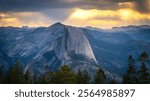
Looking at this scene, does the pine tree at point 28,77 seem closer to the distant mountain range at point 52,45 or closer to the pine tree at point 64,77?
the distant mountain range at point 52,45

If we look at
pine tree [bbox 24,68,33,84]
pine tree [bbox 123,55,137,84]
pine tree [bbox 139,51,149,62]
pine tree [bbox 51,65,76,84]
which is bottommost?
pine tree [bbox 24,68,33,84]

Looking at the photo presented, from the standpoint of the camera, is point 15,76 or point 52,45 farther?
point 52,45

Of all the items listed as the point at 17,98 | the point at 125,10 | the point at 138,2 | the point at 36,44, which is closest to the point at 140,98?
the point at 17,98

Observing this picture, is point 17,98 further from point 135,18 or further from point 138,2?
point 135,18

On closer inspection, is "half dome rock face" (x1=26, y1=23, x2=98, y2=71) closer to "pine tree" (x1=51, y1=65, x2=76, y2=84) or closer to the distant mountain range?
the distant mountain range

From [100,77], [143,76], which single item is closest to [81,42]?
[100,77]

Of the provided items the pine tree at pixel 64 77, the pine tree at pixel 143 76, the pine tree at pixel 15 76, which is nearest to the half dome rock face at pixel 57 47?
the pine tree at pixel 15 76

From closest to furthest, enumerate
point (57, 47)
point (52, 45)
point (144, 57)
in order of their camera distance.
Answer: point (144, 57), point (52, 45), point (57, 47)

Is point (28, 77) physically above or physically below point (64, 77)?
below

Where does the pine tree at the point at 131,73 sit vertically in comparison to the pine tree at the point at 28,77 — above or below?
above

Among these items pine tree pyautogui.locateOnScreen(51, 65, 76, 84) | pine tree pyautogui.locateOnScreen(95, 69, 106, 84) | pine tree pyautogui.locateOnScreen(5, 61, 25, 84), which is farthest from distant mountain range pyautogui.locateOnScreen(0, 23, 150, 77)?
pine tree pyautogui.locateOnScreen(51, 65, 76, 84)

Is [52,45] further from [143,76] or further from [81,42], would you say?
[143,76]
